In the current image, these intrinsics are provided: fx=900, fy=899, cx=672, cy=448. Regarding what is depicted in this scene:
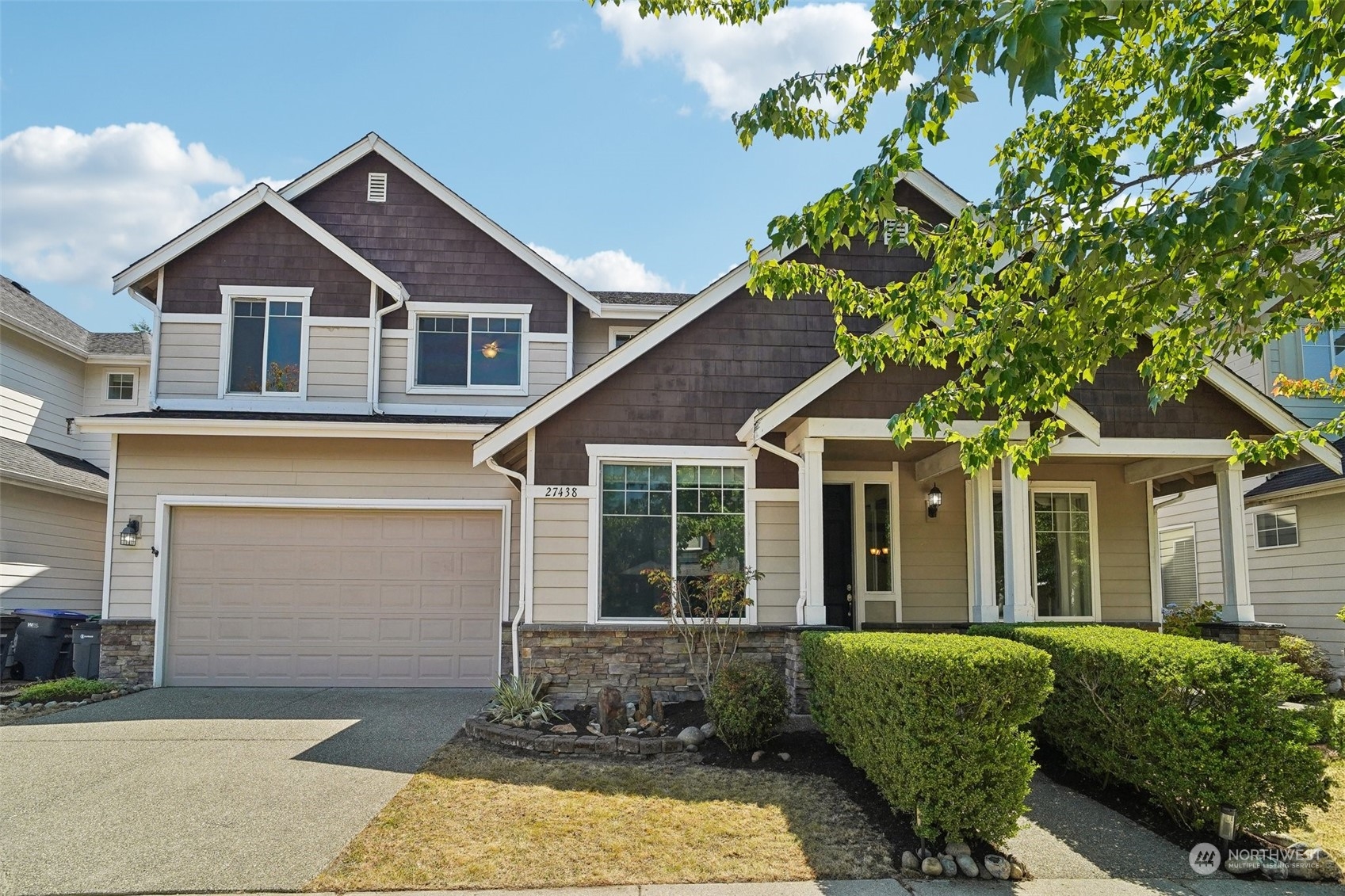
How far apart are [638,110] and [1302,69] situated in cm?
576

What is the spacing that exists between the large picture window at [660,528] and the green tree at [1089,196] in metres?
3.12

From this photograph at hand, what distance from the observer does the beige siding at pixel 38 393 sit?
14.9m

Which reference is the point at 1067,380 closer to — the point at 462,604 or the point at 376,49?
the point at 376,49

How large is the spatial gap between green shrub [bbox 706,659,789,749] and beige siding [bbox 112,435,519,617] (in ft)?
15.4

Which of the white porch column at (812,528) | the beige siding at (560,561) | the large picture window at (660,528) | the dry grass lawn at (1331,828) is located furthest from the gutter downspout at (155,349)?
the dry grass lawn at (1331,828)

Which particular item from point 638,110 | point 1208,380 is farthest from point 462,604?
point 1208,380

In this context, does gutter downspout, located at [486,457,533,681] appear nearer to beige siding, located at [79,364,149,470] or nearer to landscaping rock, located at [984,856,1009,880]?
landscaping rock, located at [984,856,1009,880]

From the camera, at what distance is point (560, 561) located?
9.76 metres

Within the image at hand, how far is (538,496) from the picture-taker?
9.81 m

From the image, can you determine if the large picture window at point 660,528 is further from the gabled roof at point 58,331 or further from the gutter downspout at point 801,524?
the gabled roof at point 58,331

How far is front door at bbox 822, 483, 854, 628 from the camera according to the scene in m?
11.2

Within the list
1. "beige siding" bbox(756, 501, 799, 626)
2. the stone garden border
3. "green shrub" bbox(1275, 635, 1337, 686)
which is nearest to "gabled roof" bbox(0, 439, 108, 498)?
the stone garden border

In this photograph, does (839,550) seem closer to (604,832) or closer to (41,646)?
(604,832)

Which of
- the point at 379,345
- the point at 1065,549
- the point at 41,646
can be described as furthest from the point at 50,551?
the point at 1065,549
